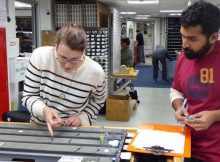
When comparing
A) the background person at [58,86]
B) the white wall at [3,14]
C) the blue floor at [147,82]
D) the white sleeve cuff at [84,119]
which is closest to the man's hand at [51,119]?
the background person at [58,86]

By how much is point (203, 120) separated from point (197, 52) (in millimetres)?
348

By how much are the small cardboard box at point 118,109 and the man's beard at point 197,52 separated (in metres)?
4.06

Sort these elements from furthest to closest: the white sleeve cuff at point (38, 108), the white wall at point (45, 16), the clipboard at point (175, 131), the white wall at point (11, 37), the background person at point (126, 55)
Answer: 1. the background person at point (126, 55)
2. the white wall at point (45, 16)
3. the white wall at point (11, 37)
4. the white sleeve cuff at point (38, 108)
5. the clipboard at point (175, 131)

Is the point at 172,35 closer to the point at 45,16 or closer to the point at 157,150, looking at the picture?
the point at 45,16

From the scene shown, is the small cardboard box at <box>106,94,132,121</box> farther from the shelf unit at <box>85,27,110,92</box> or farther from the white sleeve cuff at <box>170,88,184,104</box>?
the white sleeve cuff at <box>170,88,184,104</box>

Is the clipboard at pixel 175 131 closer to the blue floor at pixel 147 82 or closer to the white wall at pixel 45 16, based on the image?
the white wall at pixel 45 16

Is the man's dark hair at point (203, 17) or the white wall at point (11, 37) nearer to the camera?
the man's dark hair at point (203, 17)

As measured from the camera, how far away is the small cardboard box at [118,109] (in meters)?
5.57

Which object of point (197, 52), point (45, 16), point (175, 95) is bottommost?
point (175, 95)

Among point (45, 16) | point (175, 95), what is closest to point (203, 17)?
point (175, 95)

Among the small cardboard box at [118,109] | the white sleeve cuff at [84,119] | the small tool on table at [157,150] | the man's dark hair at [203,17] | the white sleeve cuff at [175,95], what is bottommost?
the small cardboard box at [118,109]

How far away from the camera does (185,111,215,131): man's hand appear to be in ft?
4.66

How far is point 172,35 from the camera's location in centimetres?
1425

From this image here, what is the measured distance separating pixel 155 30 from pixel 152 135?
46.2ft
